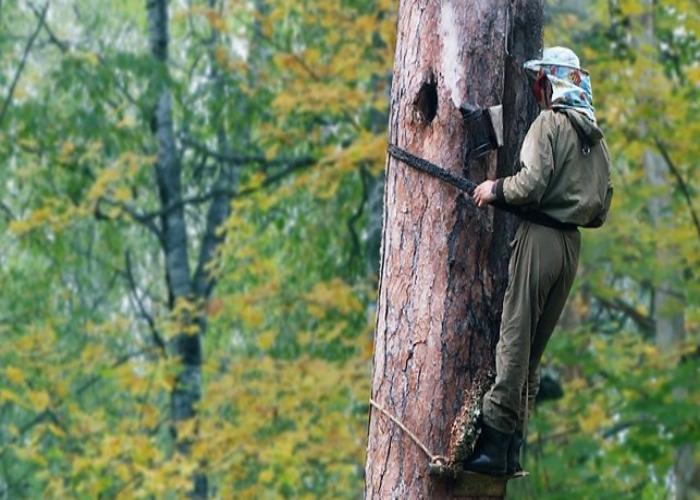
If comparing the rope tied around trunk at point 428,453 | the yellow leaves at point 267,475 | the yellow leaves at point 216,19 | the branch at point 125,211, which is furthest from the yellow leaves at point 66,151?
the rope tied around trunk at point 428,453

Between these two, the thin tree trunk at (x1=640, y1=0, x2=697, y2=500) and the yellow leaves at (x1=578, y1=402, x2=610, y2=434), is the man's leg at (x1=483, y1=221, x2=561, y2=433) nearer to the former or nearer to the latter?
the thin tree trunk at (x1=640, y1=0, x2=697, y2=500)

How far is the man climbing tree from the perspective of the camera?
4.32 m

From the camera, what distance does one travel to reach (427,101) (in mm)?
4535

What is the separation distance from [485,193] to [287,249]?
11169mm

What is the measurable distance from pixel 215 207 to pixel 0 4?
3703mm

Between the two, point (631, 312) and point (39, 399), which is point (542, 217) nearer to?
point (39, 399)

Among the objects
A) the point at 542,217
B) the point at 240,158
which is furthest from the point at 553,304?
the point at 240,158

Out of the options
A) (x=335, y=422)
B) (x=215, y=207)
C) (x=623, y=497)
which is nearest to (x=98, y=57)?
(x=215, y=207)

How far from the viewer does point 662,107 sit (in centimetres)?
1096

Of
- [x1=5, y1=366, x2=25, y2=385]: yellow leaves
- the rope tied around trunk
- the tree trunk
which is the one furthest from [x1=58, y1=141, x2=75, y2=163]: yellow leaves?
the rope tied around trunk

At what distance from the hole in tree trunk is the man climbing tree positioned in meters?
0.32

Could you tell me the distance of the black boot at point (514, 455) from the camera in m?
4.49

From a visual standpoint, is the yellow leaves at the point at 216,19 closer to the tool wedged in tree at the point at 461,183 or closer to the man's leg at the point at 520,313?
the tool wedged in tree at the point at 461,183

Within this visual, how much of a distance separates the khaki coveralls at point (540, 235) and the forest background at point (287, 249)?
207 inches
